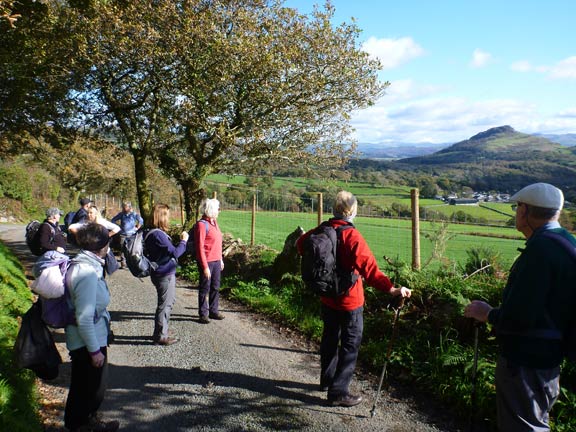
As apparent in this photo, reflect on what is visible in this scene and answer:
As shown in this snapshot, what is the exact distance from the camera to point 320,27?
458 inches

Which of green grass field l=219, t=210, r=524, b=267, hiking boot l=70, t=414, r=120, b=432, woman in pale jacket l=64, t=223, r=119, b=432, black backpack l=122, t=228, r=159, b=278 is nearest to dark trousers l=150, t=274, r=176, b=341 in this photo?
black backpack l=122, t=228, r=159, b=278

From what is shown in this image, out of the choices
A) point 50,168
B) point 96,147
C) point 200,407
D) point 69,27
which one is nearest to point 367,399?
point 200,407

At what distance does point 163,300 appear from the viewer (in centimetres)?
625

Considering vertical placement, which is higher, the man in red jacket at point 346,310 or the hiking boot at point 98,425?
the man in red jacket at point 346,310

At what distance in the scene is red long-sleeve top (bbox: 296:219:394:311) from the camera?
4266 millimetres

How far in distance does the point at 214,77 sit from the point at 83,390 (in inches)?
373

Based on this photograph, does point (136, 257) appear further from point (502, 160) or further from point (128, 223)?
point (502, 160)

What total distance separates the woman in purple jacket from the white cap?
15.1ft

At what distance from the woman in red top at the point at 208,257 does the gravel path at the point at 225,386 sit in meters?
0.35

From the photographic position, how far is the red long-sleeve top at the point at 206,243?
6.94 metres

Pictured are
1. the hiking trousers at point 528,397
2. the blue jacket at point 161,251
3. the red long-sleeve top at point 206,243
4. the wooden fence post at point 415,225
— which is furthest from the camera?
the wooden fence post at point 415,225

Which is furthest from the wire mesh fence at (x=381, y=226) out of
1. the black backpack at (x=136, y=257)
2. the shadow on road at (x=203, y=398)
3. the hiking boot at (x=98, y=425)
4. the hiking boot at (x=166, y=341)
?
the hiking boot at (x=98, y=425)

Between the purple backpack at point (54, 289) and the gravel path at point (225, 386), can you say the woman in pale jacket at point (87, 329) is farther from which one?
the gravel path at point (225, 386)

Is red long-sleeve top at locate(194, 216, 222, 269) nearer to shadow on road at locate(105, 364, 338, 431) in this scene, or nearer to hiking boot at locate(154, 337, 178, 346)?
hiking boot at locate(154, 337, 178, 346)
